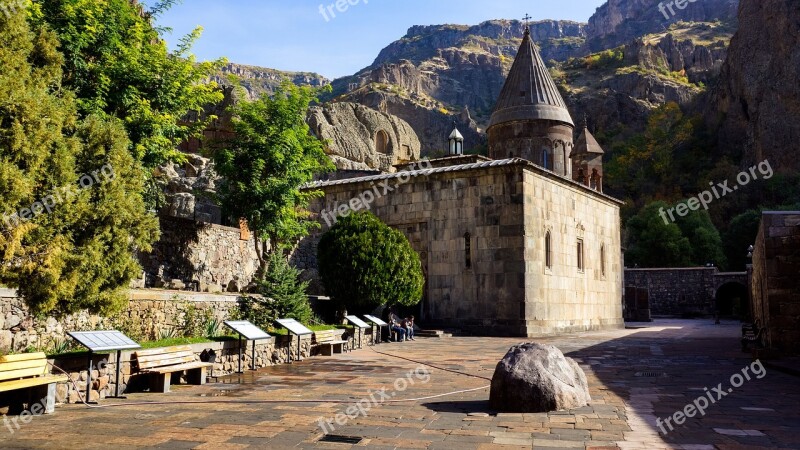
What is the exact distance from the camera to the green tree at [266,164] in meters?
15.9

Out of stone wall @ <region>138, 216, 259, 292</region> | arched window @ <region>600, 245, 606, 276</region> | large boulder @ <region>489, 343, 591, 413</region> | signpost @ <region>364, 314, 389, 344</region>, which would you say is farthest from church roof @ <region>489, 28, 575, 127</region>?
large boulder @ <region>489, 343, 591, 413</region>

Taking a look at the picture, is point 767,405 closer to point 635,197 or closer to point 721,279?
point 721,279

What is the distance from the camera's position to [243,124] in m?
15.9

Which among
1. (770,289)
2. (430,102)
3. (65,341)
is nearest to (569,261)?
(770,289)

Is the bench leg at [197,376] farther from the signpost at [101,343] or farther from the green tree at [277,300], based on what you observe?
the green tree at [277,300]

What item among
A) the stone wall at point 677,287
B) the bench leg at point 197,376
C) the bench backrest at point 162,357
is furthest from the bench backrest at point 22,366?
the stone wall at point 677,287

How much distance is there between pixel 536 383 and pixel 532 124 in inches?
848

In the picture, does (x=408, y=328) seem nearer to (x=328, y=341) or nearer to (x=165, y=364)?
(x=328, y=341)

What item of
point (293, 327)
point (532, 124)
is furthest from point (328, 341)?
point (532, 124)

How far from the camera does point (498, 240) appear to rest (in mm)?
18312

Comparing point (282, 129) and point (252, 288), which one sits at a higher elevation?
point (282, 129)

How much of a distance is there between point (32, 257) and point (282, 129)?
32.5 feet

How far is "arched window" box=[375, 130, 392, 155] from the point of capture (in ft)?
112

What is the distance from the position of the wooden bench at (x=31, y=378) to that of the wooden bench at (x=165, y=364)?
124 centimetres
